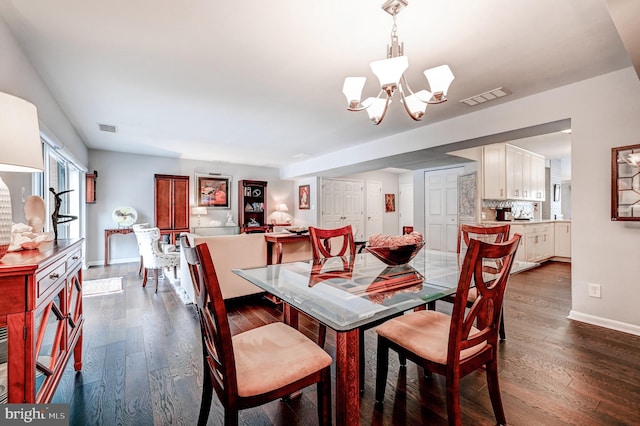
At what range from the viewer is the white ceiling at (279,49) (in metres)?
1.82

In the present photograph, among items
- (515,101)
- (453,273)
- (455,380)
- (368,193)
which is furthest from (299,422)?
(368,193)

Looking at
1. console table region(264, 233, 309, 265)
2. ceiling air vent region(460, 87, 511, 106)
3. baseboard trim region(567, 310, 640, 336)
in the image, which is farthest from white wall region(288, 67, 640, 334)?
console table region(264, 233, 309, 265)

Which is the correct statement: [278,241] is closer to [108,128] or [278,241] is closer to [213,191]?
[108,128]

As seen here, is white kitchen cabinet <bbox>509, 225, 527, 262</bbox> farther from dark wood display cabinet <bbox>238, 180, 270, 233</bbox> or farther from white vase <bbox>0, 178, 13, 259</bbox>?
white vase <bbox>0, 178, 13, 259</bbox>

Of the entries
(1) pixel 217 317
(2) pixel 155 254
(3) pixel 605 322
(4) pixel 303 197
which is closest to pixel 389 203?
(4) pixel 303 197

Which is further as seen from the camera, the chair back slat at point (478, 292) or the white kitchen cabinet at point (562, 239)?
the white kitchen cabinet at point (562, 239)

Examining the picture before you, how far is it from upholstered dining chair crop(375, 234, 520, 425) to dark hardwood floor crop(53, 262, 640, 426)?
27 centimetres

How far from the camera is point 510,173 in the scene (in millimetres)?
5691

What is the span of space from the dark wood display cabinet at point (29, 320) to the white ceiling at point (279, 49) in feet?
5.11

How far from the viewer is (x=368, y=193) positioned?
857 cm

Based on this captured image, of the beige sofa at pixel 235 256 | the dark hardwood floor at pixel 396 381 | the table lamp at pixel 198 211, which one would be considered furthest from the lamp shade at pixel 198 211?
the dark hardwood floor at pixel 396 381

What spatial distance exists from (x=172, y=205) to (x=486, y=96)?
593 cm

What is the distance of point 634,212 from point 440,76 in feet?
7.10

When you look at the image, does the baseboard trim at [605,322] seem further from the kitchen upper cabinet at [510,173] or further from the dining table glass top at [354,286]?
the kitchen upper cabinet at [510,173]
